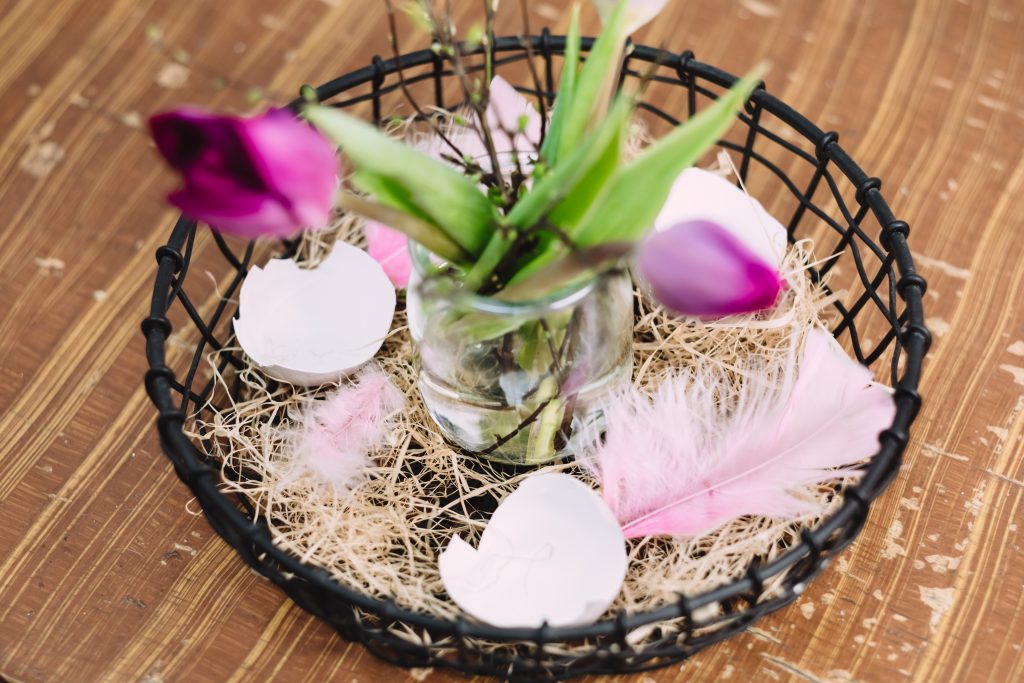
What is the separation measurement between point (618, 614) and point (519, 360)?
0.13 metres

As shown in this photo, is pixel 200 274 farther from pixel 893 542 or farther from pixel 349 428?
pixel 893 542

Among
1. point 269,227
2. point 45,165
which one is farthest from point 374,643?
point 45,165

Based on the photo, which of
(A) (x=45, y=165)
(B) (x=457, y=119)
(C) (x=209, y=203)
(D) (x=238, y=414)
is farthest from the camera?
(A) (x=45, y=165)

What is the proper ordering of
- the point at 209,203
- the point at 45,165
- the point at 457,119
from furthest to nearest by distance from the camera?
the point at 45,165 → the point at 457,119 → the point at 209,203

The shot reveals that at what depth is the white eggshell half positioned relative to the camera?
2.08 feet

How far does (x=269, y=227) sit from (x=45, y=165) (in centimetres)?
46

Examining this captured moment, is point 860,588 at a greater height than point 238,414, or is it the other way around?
point 238,414

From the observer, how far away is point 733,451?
55 cm

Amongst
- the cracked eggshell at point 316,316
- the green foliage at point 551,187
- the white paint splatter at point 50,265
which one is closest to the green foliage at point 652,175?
the green foliage at point 551,187

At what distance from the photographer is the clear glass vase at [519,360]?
0.47m

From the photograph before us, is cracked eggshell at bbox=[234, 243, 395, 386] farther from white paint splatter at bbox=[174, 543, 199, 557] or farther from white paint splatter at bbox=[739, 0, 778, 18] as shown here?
white paint splatter at bbox=[739, 0, 778, 18]

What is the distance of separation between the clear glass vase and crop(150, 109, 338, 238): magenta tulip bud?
3.1 inches

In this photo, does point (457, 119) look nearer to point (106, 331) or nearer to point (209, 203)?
point (209, 203)

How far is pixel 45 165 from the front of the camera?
753 mm
